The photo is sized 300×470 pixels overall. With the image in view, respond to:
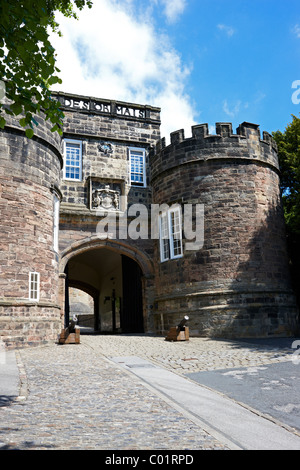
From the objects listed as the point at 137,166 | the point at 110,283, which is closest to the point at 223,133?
the point at 137,166

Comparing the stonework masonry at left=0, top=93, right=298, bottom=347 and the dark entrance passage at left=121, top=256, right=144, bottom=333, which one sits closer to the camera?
the stonework masonry at left=0, top=93, right=298, bottom=347

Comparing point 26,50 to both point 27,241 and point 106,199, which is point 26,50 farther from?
point 106,199

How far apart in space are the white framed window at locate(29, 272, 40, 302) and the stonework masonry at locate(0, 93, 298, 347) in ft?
0.25

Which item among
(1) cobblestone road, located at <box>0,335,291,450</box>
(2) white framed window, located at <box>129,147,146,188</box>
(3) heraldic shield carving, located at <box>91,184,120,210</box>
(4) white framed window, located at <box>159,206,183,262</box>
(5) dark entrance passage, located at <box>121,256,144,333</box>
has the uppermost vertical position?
(2) white framed window, located at <box>129,147,146,188</box>

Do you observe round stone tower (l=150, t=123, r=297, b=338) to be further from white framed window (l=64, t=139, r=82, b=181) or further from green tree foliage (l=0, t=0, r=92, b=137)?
green tree foliage (l=0, t=0, r=92, b=137)

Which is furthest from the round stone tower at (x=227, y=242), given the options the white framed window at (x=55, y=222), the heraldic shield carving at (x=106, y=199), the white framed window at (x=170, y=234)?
the white framed window at (x=55, y=222)

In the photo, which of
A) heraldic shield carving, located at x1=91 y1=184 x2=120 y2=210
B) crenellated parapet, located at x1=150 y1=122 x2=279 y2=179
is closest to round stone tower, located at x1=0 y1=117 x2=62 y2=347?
heraldic shield carving, located at x1=91 y1=184 x2=120 y2=210

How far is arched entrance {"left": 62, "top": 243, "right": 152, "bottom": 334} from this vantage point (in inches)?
668

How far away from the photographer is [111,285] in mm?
25109

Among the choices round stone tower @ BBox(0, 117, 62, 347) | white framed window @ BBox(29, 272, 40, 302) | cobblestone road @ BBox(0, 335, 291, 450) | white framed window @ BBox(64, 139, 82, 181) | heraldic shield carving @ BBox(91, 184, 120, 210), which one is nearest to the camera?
cobblestone road @ BBox(0, 335, 291, 450)

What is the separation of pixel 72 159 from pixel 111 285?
10511mm

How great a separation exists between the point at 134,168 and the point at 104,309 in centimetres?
1241

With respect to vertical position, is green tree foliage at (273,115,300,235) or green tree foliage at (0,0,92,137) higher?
green tree foliage at (273,115,300,235)

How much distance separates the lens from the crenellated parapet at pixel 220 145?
50.8ft
